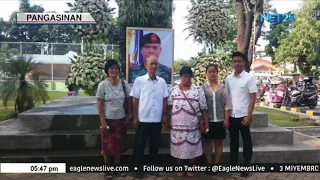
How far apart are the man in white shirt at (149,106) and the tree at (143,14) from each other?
195cm

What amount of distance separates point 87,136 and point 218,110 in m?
2.01

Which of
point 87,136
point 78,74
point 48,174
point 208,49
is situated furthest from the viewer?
point 208,49

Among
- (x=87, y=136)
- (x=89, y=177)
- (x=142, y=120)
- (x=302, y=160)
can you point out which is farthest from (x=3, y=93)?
(x=302, y=160)

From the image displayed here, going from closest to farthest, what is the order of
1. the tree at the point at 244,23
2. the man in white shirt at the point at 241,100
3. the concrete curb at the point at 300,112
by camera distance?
the man in white shirt at the point at 241,100 → the tree at the point at 244,23 → the concrete curb at the point at 300,112

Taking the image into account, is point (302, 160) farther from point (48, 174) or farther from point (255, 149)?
point (48, 174)

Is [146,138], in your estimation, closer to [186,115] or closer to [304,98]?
[186,115]

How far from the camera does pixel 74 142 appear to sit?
449 cm

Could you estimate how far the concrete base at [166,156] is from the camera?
4.21m

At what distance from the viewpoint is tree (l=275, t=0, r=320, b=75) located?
23.7 m

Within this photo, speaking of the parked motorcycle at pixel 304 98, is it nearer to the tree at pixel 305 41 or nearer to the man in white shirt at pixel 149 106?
the man in white shirt at pixel 149 106

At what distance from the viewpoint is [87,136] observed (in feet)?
14.8

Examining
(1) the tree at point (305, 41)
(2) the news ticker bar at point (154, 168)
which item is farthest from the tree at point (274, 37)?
(2) the news ticker bar at point (154, 168)

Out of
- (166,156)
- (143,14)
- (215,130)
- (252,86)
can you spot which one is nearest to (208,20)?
(143,14)

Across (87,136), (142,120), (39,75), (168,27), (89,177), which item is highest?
(168,27)
